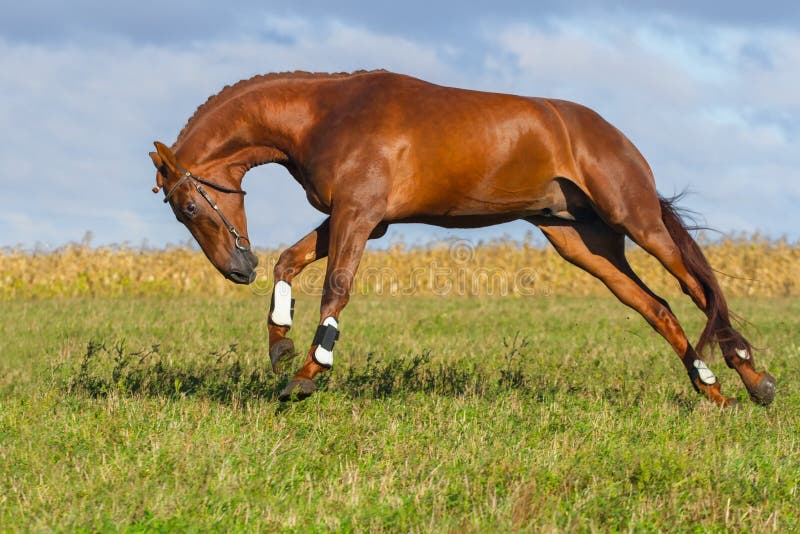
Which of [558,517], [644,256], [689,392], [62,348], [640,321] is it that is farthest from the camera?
[644,256]

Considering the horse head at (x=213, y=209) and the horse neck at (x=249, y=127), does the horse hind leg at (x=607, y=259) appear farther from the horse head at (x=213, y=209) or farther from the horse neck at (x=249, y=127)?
the horse head at (x=213, y=209)

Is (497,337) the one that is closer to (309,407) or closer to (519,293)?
(309,407)

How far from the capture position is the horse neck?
21.2 feet

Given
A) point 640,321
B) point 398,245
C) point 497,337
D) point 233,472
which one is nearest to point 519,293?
point 398,245

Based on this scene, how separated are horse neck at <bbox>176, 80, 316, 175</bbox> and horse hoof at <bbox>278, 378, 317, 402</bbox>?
1822 mm

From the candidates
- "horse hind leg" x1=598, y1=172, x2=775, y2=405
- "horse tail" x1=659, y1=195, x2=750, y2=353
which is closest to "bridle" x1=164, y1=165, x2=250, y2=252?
"horse hind leg" x1=598, y1=172, x2=775, y2=405

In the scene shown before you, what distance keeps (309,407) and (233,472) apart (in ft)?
5.44

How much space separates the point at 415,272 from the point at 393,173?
19.0 meters

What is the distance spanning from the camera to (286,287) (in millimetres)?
6262

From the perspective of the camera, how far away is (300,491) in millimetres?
4488

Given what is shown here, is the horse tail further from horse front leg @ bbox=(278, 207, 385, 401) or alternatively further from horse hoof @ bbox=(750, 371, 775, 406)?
horse front leg @ bbox=(278, 207, 385, 401)

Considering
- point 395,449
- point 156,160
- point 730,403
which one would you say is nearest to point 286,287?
point 156,160

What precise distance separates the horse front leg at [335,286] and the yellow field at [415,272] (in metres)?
14.6

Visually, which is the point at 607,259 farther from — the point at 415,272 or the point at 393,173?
the point at 415,272
